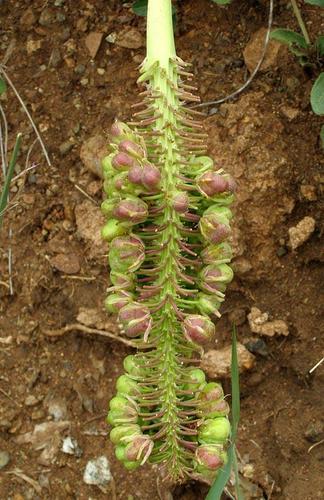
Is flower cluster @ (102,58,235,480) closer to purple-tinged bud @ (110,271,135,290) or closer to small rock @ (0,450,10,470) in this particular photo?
purple-tinged bud @ (110,271,135,290)

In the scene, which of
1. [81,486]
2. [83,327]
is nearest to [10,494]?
[81,486]

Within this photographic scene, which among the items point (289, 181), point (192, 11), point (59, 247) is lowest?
point (59, 247)

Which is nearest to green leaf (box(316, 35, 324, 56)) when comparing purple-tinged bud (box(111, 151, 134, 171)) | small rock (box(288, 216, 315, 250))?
small rock (box(288, 216, 315, 250))

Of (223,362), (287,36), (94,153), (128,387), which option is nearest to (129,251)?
(128,387)

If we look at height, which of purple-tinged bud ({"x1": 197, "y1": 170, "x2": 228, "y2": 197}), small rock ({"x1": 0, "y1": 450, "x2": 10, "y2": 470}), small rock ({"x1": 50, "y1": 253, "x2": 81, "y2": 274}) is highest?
purple-tinged bud ({"x1": 197, "y1": 170, "x2": 228, "y2": 197})

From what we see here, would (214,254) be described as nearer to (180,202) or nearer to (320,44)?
(180,202)

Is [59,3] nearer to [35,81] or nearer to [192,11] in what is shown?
[35,81]
